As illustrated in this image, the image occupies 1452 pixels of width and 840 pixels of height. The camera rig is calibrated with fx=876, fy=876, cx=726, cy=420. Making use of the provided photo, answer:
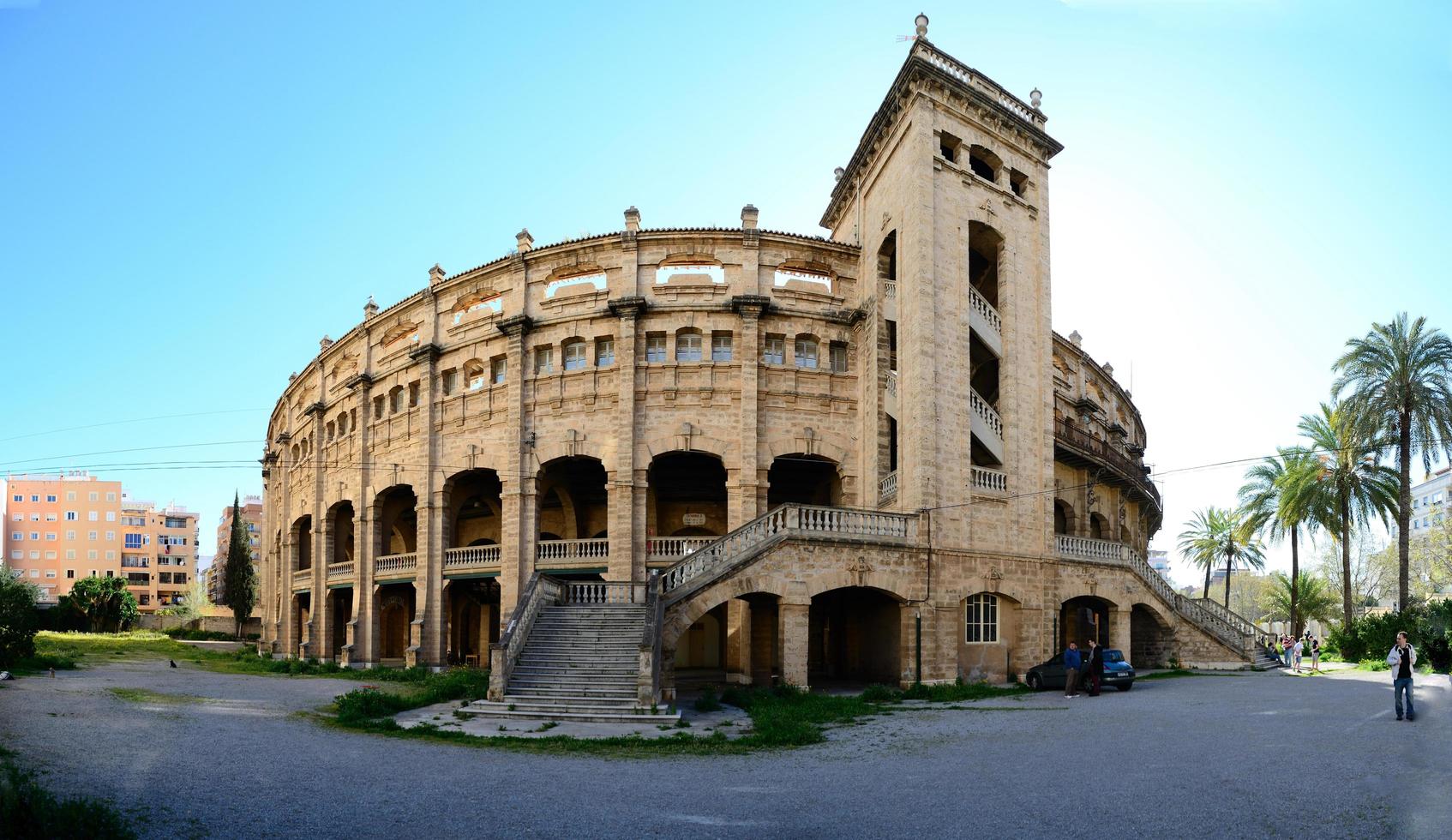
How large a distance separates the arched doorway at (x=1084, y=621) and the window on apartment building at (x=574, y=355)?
777 inches

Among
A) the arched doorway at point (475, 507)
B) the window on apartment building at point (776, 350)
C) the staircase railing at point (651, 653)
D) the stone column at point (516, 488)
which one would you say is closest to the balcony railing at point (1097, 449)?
the window on apartment building at point (776, 350)

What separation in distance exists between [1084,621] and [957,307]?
1538 cm

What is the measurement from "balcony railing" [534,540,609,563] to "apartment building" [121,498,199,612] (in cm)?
11075

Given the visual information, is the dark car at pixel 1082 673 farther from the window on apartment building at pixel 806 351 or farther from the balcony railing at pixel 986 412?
the window on apartment building at pixel 806 351

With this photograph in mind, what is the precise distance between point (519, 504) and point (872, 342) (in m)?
13.3

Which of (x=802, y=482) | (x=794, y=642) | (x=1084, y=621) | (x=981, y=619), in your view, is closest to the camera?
(x=794, y=642)

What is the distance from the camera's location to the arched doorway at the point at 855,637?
87.8 feet

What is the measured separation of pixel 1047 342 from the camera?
98.4ft

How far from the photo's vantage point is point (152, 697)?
72.1ft

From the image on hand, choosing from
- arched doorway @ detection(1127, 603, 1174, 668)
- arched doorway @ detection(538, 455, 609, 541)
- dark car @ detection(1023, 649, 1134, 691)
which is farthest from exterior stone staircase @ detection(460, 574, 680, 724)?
arched doorway @ detection(1127, 603, 1174, 668)

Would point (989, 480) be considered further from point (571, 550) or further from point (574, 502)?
point (574, 502)

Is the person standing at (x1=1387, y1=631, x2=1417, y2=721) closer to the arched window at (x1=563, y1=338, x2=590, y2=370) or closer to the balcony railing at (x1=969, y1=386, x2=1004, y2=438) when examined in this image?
the balcony railing at (x1=969, y1=386, x2=1004, y2=438)

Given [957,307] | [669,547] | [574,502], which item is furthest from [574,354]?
[957,307]

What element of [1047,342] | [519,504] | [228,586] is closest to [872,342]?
[1047,342]
